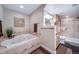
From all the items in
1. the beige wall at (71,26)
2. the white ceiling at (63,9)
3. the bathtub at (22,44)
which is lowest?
the bathtub at (22,44)

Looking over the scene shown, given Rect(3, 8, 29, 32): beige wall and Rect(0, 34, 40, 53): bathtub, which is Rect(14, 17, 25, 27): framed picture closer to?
Rect(3, 8, 29, 32): beige wall

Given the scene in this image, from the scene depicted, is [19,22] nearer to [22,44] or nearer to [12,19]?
[12,19]

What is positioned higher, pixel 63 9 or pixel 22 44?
pixel 63 9

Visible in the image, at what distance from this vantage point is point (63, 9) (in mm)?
1475

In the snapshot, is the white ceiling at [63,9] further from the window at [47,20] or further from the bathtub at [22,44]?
the bathtub at [22,44]

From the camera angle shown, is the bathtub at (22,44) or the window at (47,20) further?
the window at (47,20)

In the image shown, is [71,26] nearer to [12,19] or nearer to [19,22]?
[19,22]

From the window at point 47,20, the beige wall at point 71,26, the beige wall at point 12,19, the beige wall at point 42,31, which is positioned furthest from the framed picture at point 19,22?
the beige wall at point 71,26

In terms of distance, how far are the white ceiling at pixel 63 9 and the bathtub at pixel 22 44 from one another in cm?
53

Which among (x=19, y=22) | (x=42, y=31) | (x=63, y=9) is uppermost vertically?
(x=63, y=9)

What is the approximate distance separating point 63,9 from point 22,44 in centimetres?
89

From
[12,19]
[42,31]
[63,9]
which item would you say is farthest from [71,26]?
[12,19]

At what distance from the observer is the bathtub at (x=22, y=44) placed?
1357 millimetres
